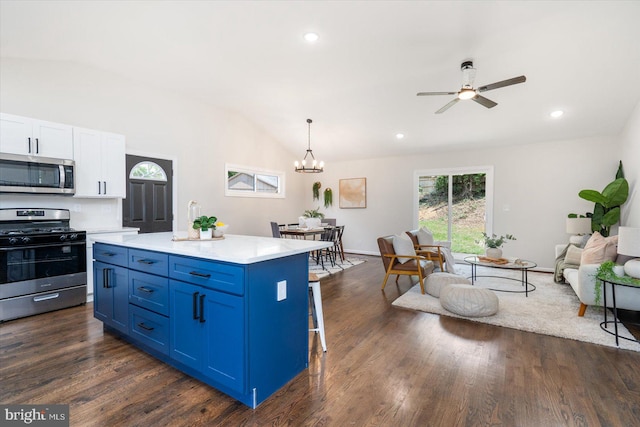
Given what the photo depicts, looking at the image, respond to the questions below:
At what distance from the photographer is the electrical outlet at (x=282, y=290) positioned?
204 cm

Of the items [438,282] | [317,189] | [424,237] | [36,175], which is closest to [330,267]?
[424,237]

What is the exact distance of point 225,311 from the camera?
1904mm

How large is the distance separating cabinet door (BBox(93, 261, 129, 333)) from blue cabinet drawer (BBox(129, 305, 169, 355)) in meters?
0.13

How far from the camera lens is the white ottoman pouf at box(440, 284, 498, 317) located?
3.37 m

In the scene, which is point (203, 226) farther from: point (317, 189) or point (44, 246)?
point (317, 189)

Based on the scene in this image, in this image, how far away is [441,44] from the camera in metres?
3.66

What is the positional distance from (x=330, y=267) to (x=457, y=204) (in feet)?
10.6

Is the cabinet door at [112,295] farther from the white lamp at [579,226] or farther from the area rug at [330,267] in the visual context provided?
the white lamp at [579,226]

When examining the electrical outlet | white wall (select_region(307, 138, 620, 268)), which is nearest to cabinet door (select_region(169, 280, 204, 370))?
the electrical outlet

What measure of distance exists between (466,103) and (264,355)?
5082 millimetres

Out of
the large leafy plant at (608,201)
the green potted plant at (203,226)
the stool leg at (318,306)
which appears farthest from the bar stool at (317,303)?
the large leafy plant at (608,201)

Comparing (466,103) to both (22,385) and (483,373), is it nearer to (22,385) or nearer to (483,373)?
(483,373)

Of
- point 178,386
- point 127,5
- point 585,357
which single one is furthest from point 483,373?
point 127,5

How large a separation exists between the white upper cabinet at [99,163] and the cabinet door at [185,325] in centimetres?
287
